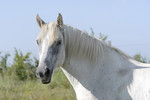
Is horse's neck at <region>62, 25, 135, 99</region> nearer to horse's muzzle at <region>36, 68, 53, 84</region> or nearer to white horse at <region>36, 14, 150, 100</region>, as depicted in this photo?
white horse at <region>36, 14, 150, 100</region>

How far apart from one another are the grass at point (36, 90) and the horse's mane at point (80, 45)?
127 inches

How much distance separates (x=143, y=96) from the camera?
10.2 ft

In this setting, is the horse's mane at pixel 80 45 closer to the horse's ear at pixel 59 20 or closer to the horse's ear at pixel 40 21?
the horse's ear at pixel 59 20

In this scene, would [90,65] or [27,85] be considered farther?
[27,85]

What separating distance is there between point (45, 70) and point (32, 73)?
7.27 m

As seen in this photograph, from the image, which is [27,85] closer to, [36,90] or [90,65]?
[36,90]

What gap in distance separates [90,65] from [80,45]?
1.11 feet

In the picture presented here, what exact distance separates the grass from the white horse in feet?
Answer: 10.3

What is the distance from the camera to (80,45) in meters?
3.44

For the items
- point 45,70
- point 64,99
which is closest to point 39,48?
point 45,70

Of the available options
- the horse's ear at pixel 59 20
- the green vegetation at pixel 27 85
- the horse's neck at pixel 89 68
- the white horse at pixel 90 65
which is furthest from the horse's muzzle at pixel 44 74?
the green vegetation at pixel 27 85

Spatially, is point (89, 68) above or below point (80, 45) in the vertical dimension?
below

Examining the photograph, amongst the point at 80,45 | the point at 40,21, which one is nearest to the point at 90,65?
the point at 80,45

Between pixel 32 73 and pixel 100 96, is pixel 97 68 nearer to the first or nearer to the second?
pixel 100 96
